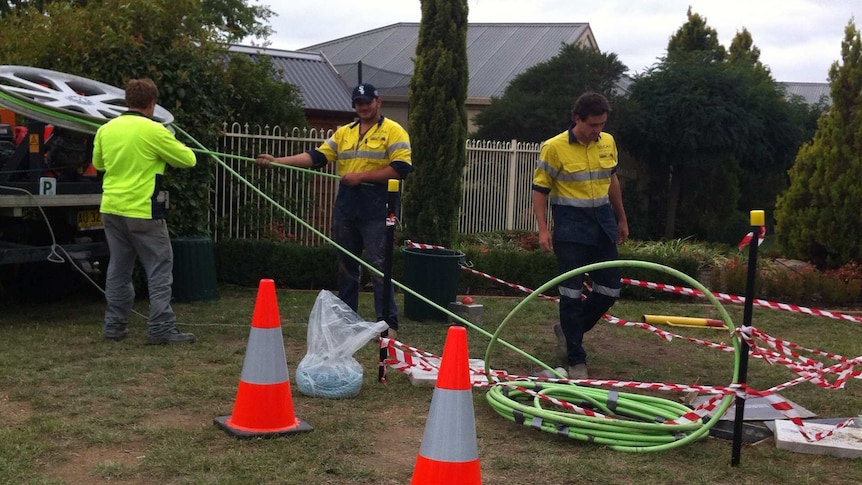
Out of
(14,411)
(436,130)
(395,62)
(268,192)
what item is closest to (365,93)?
(14,411)

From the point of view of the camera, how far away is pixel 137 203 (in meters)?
6.23

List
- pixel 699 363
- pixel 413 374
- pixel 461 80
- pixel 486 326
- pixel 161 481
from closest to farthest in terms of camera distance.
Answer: pixel 161 481, pixel 413 374, pixel 699 363, pixel 486 326, pixel 461 80

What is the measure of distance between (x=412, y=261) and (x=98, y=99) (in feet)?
9.54

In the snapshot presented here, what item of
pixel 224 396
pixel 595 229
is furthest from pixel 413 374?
pixel 595 229

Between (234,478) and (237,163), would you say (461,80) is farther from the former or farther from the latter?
(234,478)

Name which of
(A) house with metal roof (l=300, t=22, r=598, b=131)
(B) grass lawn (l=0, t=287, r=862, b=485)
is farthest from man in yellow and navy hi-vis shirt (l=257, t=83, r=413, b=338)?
(A) house with metal roof (l=300, t=22, r=598, b=131)

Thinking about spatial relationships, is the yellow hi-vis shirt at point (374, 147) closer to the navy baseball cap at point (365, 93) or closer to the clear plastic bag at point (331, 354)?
the navy baseball cap at point (365, 93)

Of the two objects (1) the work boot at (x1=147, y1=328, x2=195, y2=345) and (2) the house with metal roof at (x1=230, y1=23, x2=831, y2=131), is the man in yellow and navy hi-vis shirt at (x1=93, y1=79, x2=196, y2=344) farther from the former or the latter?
(2) the house with metal roof at (x1=230, y1=23, x2=831, y2=131)

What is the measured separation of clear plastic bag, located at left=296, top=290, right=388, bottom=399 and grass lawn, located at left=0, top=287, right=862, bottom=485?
0.08 metres

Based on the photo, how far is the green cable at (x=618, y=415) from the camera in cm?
426

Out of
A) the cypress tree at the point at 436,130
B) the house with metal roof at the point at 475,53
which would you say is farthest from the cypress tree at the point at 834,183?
the house with metal roof at the point at 475,53

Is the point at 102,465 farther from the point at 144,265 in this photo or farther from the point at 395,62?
the point at 395,62

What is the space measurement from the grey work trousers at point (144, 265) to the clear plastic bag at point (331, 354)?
5.50 feet

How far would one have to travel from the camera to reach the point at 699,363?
661cm
